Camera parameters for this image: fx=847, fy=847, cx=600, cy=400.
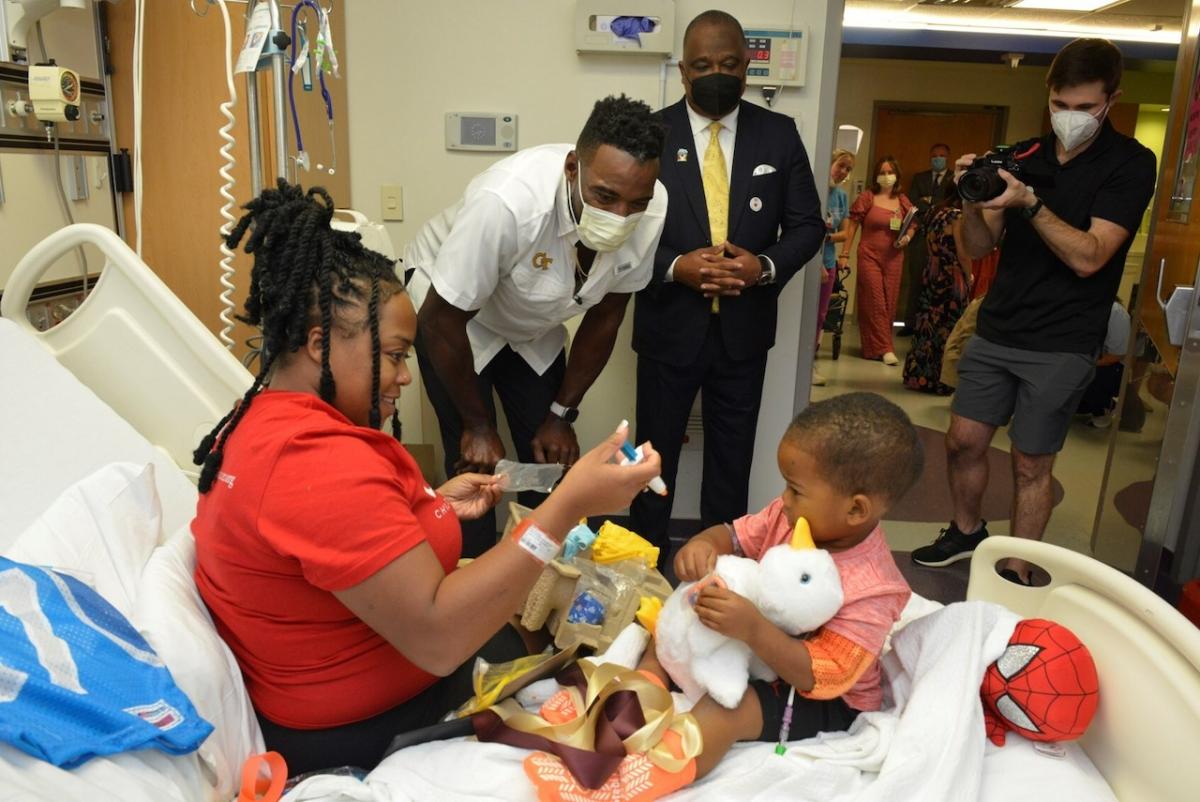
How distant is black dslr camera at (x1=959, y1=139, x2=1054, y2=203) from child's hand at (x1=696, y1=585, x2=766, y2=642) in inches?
76.3

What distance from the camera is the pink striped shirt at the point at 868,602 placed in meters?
1.43

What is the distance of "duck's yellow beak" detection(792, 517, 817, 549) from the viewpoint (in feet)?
4.63

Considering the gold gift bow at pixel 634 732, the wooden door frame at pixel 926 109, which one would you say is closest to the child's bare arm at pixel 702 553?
the gold gift bow at pixel 634 732

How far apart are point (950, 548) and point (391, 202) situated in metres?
2.52

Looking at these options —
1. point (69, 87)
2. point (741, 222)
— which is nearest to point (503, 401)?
point (741, 222)

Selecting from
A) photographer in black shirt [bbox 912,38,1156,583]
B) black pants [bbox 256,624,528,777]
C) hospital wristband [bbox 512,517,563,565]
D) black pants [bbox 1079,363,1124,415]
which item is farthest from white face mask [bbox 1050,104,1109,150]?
black pants [bbox 1079,363,1124,415]

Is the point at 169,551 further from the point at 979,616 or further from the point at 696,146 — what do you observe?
the point at 696,146

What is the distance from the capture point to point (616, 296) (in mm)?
2559

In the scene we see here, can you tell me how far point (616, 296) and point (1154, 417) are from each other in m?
1.94

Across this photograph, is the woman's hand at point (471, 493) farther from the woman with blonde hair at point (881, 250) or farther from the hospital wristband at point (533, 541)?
the woman with blonde hair at point (881, 250)

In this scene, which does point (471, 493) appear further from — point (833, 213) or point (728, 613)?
point (833, 213)

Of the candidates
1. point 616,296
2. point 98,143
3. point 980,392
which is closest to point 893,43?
point 980,392

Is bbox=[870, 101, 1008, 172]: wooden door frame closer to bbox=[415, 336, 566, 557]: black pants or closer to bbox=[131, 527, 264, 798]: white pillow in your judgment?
bbox=[415, 336, 566, 557]: black pants

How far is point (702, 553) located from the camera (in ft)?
5.28
